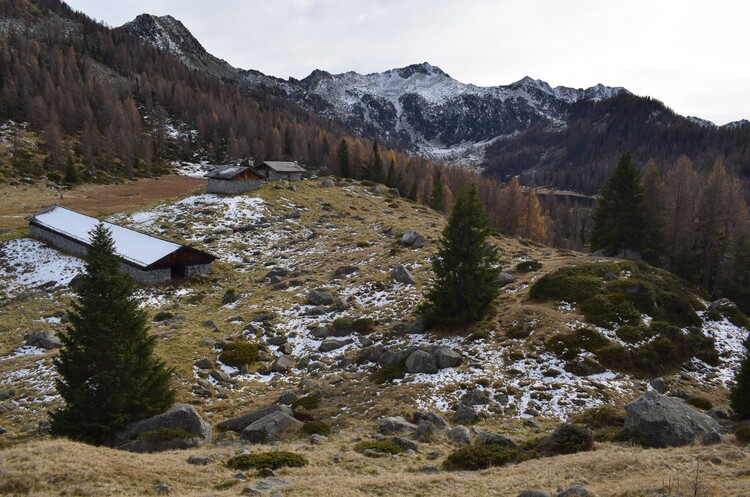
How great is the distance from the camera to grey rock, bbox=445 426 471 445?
1928 centimetres

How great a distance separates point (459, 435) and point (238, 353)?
1732 cm

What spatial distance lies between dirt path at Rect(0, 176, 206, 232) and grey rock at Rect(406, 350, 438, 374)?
58323 mm

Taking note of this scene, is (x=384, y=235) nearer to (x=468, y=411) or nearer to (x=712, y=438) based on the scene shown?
(x=468, y=411)

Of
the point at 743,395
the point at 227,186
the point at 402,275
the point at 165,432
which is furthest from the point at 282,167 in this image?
the point at 743,395

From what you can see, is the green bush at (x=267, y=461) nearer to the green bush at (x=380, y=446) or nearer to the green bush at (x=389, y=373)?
the green bush at (x=380, y=446)

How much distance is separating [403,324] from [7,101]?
518 ft

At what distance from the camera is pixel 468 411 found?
21953 millimetres

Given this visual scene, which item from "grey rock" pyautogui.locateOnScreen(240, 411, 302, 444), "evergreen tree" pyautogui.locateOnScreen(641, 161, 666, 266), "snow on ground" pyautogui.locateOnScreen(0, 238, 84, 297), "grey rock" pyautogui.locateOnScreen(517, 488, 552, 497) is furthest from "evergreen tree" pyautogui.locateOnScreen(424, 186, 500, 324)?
"snow on ground" pyautogui.locateOnScreen(0, 238, 84, 297)

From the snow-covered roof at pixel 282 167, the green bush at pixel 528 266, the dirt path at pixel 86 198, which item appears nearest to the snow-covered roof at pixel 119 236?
the dirt path at pixel 86 198

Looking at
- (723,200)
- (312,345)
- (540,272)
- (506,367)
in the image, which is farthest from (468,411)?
(723,200)

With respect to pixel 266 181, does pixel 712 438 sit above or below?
below

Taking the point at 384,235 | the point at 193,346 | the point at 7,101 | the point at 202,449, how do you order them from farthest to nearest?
the point at 7,101, the point at 384,235, the point at 193,346, the point at 202,449

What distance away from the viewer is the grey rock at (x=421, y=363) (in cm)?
2675

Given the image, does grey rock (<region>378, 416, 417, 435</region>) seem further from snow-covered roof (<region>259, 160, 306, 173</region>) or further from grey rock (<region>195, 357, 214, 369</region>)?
snow-covered roof (<region>259, 160, 306, 173</region>)
